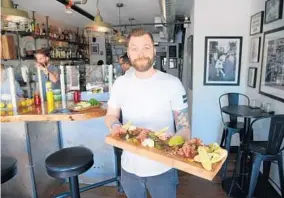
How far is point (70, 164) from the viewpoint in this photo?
1.64m

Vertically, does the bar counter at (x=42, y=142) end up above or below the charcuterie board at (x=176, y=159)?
below

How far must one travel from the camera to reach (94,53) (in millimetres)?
9172

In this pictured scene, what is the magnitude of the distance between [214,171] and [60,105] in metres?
1.71

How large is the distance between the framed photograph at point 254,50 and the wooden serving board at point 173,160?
2538mm

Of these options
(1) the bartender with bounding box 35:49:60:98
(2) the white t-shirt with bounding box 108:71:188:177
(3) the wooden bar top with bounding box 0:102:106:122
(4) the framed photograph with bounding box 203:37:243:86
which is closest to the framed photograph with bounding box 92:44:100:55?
(4) the framed photograph with bounding box 203:37:243:86

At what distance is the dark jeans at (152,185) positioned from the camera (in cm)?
135

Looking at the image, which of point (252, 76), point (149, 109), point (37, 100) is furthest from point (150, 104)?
point (252, 76)

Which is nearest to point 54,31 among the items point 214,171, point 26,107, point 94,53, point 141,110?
point 94,53

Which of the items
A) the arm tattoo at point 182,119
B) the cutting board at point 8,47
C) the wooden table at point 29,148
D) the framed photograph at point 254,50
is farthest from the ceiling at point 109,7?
→ the arm tattoo at point 182,119

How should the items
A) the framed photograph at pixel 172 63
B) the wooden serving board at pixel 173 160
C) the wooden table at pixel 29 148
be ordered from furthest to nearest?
the framed photograph at pixel 172 63
the wooden table at pixel 29 148
the wooden serving board at pixel 173 160

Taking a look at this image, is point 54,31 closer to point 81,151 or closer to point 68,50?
point 68,50

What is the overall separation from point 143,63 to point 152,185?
741 mm

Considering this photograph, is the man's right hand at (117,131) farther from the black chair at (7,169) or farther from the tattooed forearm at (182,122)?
the black chair at (7,169)

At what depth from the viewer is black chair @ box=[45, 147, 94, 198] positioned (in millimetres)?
1619
